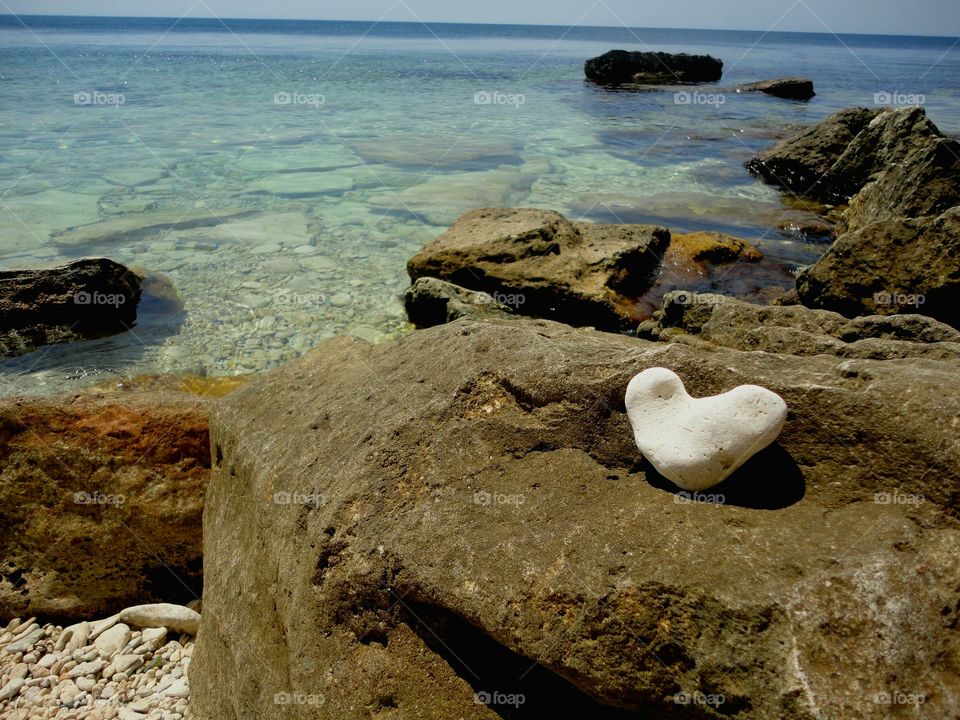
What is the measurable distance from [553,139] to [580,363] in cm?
1611

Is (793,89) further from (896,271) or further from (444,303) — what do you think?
(444,303)

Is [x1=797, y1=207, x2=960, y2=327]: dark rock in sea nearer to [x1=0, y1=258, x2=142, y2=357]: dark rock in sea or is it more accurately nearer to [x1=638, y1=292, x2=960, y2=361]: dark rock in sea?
[x1=638, y1=292, x2=960, y2=361]: dark rock in sea

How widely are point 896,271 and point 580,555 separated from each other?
218 inches

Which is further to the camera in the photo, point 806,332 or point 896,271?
point 896,271

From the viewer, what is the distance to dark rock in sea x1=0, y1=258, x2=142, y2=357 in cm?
706

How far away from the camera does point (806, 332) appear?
4.11 metres

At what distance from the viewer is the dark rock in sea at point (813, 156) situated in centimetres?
1368

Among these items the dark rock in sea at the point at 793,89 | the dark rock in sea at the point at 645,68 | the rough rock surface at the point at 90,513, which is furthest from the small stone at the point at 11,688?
the dark rock in sea at the point at 645,68

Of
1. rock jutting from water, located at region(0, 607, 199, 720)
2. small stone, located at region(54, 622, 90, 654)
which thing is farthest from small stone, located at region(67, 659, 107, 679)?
small stone, located at region(54, 622, 90, 654)

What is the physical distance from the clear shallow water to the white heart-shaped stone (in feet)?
16.8

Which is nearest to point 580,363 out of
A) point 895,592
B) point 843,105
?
point 895,592

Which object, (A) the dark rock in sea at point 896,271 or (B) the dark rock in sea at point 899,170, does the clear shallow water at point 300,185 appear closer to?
(B) the dark rock in sea at point 899,170

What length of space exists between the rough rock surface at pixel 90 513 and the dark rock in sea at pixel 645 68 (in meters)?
33.0

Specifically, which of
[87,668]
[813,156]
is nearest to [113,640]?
[87,668]
